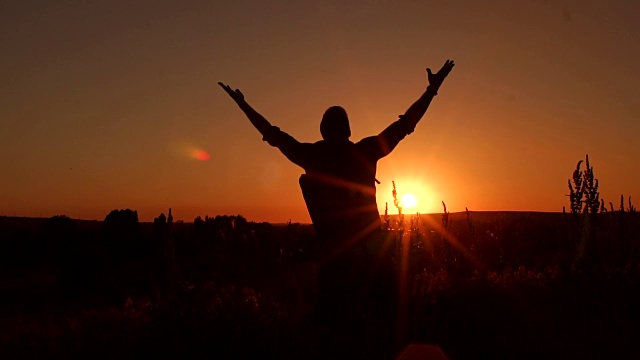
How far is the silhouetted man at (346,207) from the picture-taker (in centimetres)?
666

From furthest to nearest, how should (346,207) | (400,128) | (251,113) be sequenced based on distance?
(251,113), (400,128), (346,207)

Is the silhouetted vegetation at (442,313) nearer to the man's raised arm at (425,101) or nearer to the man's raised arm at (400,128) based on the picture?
the man's raised arm at (400,128)

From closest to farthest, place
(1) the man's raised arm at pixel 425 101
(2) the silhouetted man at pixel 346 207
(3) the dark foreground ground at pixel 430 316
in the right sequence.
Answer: (3) the dark foreground ground at pixel 430 316 < (2) the silhouetted man at pixel 346 207 < (1) the man's raised arm at pixel 425 101

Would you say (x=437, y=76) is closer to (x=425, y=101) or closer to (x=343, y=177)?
(x=425, y=101)

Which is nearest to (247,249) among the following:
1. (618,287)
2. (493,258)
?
(493,258)

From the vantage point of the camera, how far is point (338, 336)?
20.8 feet

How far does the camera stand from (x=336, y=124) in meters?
6.66

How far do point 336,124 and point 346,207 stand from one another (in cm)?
90

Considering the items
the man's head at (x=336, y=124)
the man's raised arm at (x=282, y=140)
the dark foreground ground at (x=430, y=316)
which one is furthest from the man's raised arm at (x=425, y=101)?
the dark foreground ground at (x=430, y=316)

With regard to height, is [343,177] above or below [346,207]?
above

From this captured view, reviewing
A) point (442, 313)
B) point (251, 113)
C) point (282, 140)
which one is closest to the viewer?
point (282, 140)

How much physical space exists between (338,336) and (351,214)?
1.28 m

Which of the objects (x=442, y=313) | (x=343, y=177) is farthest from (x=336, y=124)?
(x=442, y=313)

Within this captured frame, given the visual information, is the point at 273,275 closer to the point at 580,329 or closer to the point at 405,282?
the point at 405,282
